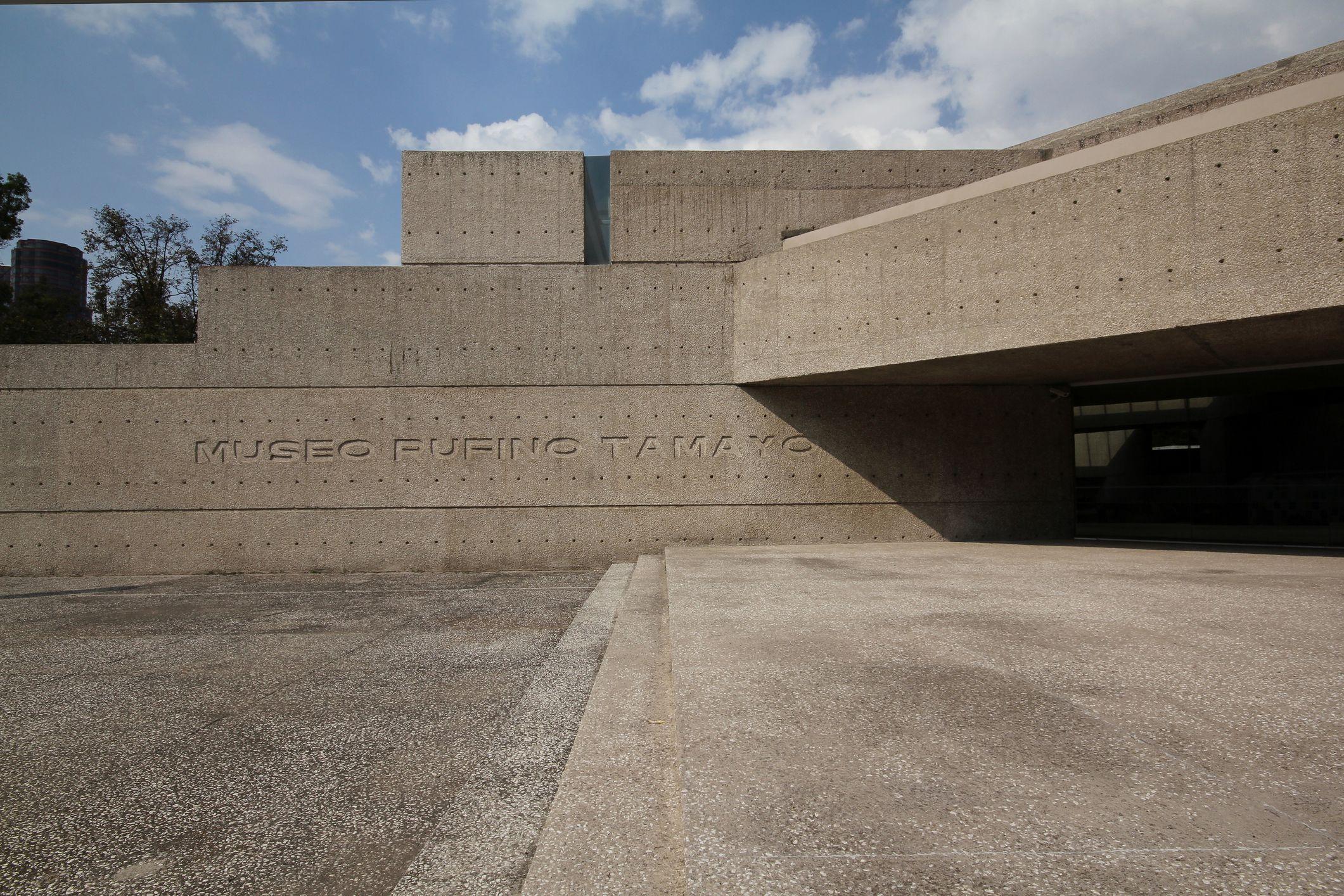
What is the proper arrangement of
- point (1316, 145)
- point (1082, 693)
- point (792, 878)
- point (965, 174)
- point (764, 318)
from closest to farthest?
point (792, 878) < point (1082, 693) < point (1316, 145) < point (764, 318) < point (965, 174)

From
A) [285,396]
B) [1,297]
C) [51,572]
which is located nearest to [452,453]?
[285,396]

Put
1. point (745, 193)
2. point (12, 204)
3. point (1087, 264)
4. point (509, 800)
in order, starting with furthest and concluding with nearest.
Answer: point (12, 204) → point (745, 193) → point (1087, 264) → point (509, 800)

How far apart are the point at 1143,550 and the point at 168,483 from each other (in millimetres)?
13707

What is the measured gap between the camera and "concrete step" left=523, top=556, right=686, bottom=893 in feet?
6.08

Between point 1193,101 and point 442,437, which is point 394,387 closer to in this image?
point 442,437

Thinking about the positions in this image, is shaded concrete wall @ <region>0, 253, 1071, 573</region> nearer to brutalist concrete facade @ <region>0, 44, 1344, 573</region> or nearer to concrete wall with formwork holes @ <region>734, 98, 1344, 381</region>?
brutalist concrete facade @ <region>0, 44, 1344, 573</region>

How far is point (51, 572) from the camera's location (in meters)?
9.36

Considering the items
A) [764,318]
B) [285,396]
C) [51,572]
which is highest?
[764,318]

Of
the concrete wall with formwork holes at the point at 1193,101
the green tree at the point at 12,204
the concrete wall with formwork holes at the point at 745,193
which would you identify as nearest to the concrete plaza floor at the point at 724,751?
the concrete wall with formwork holes at the point at 1193,101

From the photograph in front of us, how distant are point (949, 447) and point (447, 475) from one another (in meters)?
7.63

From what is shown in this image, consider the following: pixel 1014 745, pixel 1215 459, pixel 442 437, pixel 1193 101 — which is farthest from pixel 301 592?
pixel 1215 459

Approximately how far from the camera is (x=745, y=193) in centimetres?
995

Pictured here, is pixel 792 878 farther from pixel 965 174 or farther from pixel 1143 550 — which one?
pixel 965 174

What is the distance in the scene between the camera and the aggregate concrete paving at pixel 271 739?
2.30 m
